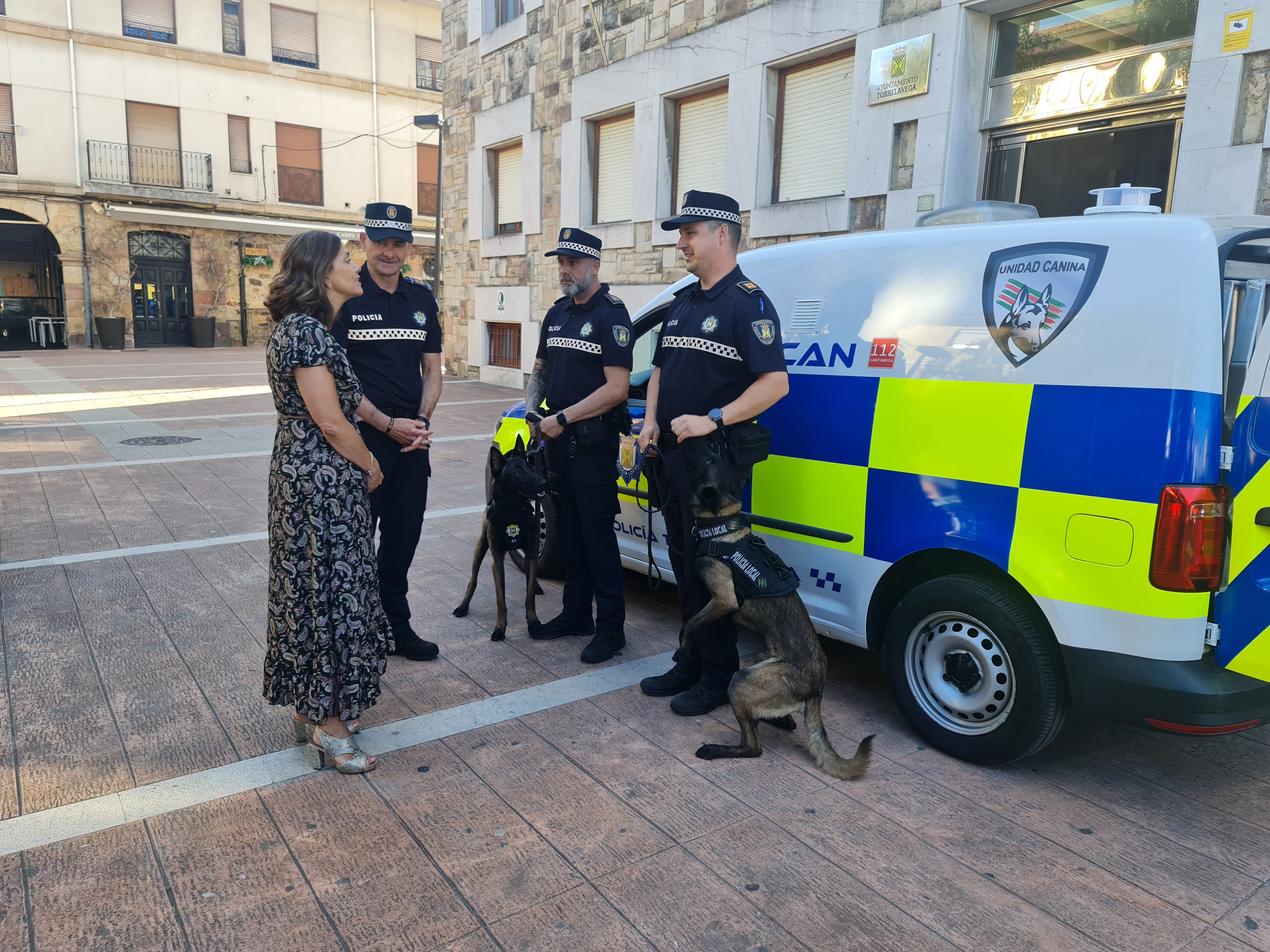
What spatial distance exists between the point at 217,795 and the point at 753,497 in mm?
2474

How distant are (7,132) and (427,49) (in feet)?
44.1

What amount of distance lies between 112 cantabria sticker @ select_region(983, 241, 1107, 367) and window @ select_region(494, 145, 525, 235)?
515 inches

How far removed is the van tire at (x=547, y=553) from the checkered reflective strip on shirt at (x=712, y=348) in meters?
1.78

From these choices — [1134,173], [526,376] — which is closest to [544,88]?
[526,376]

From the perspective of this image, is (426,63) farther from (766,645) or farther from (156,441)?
(766,645)

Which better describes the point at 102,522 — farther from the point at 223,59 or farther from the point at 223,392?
the point at 223,59

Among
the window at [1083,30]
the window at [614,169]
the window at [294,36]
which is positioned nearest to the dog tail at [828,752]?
the window at [1083,30]

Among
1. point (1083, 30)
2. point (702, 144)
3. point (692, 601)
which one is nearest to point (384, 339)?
point (692, 601)

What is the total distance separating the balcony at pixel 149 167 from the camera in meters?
26.2

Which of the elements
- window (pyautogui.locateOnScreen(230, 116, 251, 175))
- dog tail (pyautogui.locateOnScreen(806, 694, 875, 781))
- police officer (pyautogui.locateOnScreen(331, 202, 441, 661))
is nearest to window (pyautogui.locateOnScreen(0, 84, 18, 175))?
window (pyautogui.locateOnScreen(230, 116, 251, 175))

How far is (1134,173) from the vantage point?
286 inches

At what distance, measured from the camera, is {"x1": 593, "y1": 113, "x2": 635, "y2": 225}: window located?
510 inches

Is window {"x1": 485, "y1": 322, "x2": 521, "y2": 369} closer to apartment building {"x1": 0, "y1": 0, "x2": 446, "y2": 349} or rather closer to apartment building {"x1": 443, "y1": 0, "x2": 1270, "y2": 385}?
apartment building {"x1": 443, "y1": 0, "x2": 1270, "y2": 385}

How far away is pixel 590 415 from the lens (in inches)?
167
